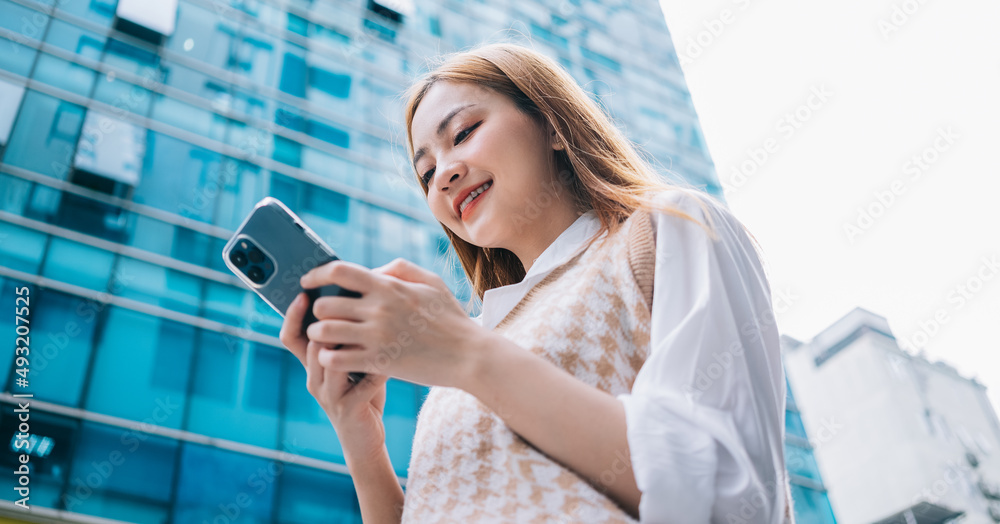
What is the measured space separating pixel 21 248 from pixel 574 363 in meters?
8.13

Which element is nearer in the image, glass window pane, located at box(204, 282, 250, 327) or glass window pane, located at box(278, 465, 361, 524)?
glass window pane, located at box(278, 465, 361, 524)

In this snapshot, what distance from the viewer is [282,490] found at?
719 cm

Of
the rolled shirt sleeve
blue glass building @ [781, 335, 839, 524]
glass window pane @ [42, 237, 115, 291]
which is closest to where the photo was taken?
the rolled shirt sleeve

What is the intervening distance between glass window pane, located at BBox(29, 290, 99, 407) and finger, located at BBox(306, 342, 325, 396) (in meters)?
6.80

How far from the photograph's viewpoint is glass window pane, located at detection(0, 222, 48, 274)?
23.3ft

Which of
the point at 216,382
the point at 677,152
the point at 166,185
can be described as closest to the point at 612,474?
the point at 216,382

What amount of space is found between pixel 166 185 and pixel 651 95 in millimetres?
11213

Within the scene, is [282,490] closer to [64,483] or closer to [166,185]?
[64,483]

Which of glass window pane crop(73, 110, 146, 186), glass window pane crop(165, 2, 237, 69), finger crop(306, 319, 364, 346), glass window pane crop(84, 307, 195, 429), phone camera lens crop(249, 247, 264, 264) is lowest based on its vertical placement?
glass window pane crop(84, 307, 195, 429)

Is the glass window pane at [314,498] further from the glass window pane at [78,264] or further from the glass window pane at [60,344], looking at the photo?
the glass window pane at [78,264]

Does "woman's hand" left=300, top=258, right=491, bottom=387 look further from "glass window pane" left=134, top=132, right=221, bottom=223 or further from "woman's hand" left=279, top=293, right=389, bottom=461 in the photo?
"glass window pane" left=134, top=132, right=221, bottom=223

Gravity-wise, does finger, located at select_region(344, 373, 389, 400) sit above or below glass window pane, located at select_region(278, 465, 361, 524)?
above

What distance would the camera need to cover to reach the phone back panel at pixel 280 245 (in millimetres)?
1107

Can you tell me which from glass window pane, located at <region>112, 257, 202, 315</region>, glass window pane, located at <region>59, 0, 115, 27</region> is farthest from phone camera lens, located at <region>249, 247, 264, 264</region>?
glass window pane, located at <region>59, 0, 115, 27</region>
